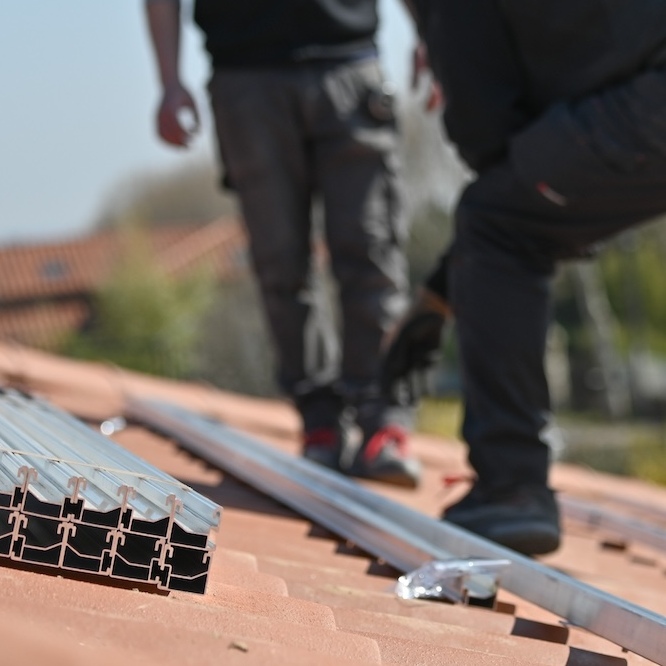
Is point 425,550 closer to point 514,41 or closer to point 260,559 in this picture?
point 260,559

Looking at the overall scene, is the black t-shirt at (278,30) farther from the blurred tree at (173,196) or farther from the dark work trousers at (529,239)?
the blurred tree at (173,196)

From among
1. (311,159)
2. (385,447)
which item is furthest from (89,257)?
(385,447)

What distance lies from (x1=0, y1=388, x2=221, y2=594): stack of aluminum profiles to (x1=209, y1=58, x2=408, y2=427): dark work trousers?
175cm

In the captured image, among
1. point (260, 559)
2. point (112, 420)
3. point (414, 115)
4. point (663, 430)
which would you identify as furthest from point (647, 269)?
point (260, 559)

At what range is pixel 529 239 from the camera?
212 cm

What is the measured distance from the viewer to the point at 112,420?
11.5 feet

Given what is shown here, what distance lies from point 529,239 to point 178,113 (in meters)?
1.35

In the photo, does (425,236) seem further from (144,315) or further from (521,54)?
(521,54)

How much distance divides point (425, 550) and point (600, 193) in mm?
678

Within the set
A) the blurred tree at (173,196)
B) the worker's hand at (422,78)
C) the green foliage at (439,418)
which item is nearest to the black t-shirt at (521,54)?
the worker's hand at (422,78)

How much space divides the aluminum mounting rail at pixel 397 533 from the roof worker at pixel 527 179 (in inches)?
6.1

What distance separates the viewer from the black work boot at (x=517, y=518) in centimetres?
199

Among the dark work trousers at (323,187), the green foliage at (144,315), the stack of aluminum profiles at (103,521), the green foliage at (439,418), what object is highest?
the dark work trousers at (323,187)

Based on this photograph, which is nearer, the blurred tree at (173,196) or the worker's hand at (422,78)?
the worker's hand at (422,78)
